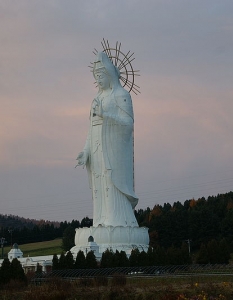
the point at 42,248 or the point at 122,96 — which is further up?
the point at 122,96

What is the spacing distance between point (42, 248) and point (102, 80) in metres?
25.4

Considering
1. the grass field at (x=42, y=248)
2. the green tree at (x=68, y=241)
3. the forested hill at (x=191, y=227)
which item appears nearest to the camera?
the forested hill at (x=191, y=227)

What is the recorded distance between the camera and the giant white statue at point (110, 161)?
90.6ft

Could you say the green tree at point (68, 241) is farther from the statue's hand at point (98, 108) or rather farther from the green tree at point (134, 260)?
the green tree at point (134, 260)

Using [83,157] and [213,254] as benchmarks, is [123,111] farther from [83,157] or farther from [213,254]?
[213,254]

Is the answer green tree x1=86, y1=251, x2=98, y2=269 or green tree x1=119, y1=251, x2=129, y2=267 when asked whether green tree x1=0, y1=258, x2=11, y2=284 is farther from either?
green tree x1=119, y1=251, x2=129, y2=267

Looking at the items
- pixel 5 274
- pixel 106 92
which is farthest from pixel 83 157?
pixel 5 274

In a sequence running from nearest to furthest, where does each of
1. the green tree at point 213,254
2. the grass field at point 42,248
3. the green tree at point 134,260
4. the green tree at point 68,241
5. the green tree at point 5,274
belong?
the green tree at point 5,274 < the green tree at point 134,260 < the green tree at point 213,254 < the green tree at point 68,241 < the grass field at point 42,248

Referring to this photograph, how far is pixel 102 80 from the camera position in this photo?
94.1 ft

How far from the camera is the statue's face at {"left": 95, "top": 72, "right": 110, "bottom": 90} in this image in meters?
28.7

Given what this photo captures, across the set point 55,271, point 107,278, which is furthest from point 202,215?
point 107,278

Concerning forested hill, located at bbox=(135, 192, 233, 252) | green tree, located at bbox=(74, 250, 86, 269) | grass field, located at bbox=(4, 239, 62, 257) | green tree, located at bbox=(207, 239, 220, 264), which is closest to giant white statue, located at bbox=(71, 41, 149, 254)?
green tree, located at bbox=(207, 239, 220, 264)

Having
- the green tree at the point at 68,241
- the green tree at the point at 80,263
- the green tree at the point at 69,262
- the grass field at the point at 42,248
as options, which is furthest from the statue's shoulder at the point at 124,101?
the grass field at the point at 42,248

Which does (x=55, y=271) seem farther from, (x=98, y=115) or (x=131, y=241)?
(x=98, y=115)
